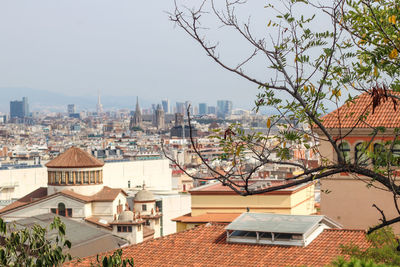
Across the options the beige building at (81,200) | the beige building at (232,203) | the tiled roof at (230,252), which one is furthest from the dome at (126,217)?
the tiled roof at (230,252)

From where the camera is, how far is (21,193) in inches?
2478

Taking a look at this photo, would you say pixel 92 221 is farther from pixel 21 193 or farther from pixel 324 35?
pixel 324 35

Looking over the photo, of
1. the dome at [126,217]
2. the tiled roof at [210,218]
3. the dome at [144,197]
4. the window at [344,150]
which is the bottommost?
the dome at [126,217]

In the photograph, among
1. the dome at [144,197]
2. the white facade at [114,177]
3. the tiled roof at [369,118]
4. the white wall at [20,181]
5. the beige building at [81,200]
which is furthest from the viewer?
the white facade at [114,177]

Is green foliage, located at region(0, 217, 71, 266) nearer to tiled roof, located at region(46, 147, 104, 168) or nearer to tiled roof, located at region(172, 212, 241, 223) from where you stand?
tiled roof, located at region(172, 212, 241, 223)

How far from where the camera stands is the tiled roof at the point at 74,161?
4491cm

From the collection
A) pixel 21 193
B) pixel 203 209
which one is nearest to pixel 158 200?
pixel 21 193

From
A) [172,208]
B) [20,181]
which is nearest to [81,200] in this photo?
[172,208]

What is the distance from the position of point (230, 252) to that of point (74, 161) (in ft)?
96.6

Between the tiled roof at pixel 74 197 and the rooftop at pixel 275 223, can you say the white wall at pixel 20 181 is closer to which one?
the tiled roof at pixel 74 197

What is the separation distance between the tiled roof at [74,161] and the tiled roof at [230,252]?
91.4ft

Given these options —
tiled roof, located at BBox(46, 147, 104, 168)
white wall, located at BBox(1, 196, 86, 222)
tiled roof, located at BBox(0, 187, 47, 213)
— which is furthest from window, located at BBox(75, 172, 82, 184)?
tiled roof, located at BBox(0, 187, 47, 213)

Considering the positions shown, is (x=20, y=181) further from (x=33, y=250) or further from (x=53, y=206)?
(x=33, y=250)

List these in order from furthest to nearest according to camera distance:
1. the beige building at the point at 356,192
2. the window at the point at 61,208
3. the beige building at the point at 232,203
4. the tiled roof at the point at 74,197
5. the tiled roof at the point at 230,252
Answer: the tiled roof at the point at 74,197 → the window at the point at 61,208 → the beige building at the point at 232,203 → the beige building at the point at 356,192 → the tiled roof at the point at 230,252
